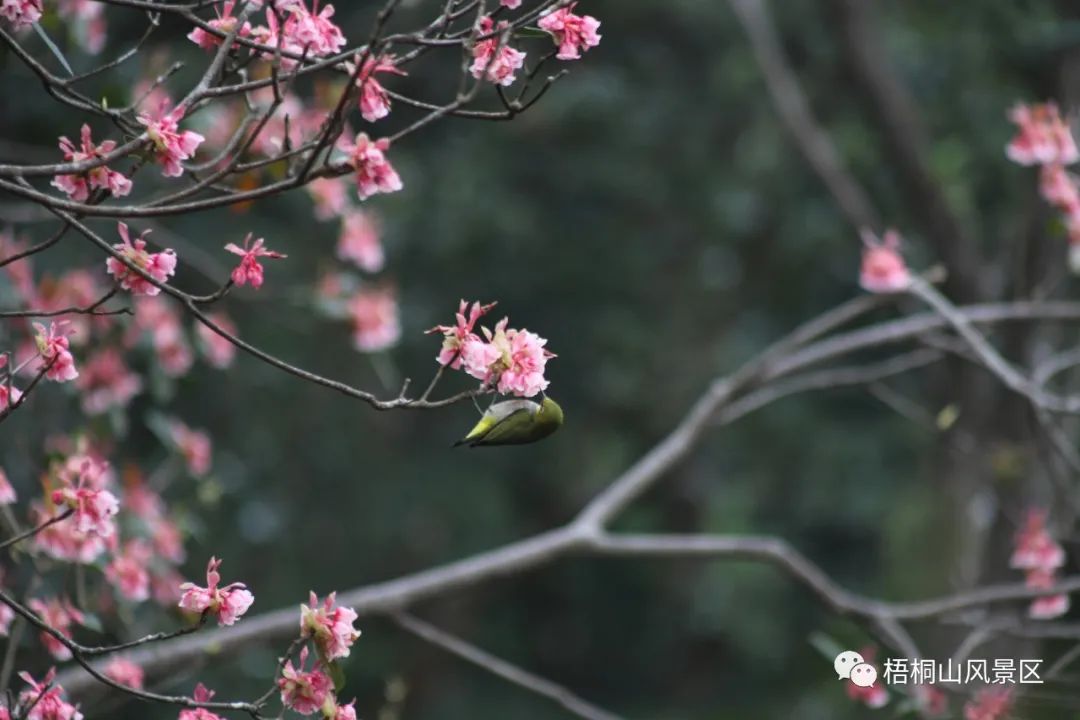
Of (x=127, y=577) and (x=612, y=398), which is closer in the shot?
(x=127, y=577)

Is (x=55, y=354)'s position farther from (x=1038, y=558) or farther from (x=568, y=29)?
(x=1038, y=558)

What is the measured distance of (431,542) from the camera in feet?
25.4

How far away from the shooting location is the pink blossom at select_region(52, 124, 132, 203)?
123 centimetres

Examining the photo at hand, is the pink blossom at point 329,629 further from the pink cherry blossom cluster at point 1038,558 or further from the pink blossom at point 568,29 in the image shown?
the pink cherry blossom cluster at point 1038,558

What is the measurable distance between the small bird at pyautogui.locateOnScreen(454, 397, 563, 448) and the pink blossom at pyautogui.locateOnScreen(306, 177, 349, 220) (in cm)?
116

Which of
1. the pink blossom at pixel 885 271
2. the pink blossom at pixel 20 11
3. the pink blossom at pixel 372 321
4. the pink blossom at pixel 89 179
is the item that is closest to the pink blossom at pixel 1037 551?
the pink blossom at pixel 885 271

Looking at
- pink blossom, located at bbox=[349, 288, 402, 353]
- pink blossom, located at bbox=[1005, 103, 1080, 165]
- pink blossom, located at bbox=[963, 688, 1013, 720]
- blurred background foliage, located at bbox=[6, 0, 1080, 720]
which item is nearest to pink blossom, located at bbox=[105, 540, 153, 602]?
pink blossom, located at bbox=[349, 288, 402, 353]

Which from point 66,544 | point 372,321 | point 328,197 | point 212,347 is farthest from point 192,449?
point 66,544

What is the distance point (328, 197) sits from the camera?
97.3 inches

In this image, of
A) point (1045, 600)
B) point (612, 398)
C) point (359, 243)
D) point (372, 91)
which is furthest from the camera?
point (612, 398)

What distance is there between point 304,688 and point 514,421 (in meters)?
0.30

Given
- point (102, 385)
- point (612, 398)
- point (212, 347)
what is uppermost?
point (612, 398)

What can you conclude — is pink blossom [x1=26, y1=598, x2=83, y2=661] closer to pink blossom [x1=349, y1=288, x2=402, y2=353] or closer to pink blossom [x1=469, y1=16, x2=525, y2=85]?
pink blossom [x1=469, y1=16, x2=525, y2=85]

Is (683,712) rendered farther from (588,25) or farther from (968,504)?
(588,25)
